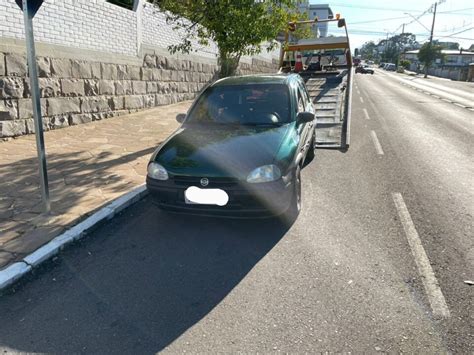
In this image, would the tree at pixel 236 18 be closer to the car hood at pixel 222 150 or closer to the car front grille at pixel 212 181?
the car hood at pixel 222 150

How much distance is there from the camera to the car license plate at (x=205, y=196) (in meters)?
3.69

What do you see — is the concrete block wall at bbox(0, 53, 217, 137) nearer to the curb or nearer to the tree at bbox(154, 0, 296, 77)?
the tree at bbox(154, 0, 296, 77)

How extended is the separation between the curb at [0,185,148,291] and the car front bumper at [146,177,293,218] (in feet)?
2.70

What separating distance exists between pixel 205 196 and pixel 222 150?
605mm

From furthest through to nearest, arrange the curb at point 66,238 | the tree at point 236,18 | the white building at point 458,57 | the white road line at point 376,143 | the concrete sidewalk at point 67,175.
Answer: the white building at point 458,57, the white road line at point 376,143, the tree at point 236,18, the concrete sidewalk at point 67,175, the curb at point 66,238

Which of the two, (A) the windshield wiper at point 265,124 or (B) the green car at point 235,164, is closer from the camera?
(B) the green car at point 235,164

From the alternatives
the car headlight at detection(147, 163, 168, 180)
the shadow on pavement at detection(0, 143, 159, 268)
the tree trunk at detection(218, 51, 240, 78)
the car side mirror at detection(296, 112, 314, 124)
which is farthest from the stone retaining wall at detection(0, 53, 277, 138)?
the car side mirror at detection(296, 112, 314, 124)

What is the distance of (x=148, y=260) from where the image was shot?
3512 millimetres

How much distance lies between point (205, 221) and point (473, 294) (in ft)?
8.87

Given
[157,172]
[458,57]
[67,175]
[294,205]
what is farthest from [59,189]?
[458,57]

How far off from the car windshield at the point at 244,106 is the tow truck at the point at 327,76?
2629 millimetres

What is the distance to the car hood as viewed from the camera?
3.76 meters

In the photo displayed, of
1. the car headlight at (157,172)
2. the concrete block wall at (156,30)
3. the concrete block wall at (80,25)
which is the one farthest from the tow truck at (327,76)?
the concrete block wall at (80,25)

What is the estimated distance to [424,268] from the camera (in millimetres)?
3314
